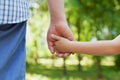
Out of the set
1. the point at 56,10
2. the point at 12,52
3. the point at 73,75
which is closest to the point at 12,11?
the point at 12,52

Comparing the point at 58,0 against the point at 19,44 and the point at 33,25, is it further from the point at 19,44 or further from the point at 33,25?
the point at 33,25

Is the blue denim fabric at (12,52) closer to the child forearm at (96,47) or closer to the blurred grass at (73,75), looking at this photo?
the child forearm at (96,47)

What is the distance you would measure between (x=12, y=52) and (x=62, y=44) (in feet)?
0.56

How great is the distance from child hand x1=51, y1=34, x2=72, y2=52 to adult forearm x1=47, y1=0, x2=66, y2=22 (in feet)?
0.27

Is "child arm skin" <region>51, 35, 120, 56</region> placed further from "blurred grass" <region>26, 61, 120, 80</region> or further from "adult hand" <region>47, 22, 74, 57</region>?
"blurred grass" <region>26, 61, 120, 80</region>

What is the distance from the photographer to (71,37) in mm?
1156

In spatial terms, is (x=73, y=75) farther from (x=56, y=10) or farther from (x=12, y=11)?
(x=12, y=11)

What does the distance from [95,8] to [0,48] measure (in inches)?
236

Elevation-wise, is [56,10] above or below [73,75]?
above

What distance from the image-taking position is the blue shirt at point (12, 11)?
3.17ft

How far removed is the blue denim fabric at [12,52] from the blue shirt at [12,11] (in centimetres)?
2

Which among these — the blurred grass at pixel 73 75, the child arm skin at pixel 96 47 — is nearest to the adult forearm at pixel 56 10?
the child arm skin at pixel 96 47

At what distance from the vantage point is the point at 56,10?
1190 millimetres

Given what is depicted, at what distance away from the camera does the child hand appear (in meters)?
1.09
